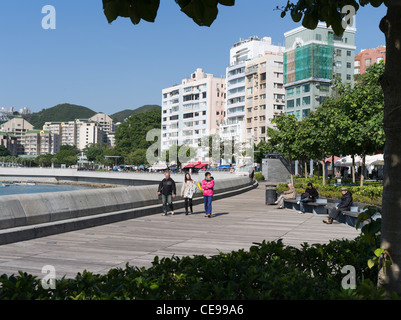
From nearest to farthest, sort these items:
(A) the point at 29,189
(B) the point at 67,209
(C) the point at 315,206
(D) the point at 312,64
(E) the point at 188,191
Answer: (B) the point at 67,209 < (E) the point at 188,191 < (C) the point at 315,206 < (A) the point at 29,189 < (D) the point at 312,64

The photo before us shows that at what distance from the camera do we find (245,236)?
11.6 m

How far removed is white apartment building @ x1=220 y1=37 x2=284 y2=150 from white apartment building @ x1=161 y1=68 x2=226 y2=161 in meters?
7.04

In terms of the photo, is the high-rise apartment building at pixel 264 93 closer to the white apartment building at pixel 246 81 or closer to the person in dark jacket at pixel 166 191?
the white apartment building at pixel 246 81

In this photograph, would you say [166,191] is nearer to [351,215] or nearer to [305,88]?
[351,215]

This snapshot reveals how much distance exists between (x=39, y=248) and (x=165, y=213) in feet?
24.4

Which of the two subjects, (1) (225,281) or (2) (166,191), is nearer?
(1) (225,281)

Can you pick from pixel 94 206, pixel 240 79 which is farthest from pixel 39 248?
pixel 240 79

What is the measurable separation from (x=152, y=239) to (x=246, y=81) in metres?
104

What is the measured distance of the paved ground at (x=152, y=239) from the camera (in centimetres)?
796

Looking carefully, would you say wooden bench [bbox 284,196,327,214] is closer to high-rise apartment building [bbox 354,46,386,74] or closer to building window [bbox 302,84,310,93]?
building window [bbox 302,84,310,93]

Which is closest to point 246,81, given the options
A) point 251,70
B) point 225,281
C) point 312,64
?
point 251,70

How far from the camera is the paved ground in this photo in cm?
796

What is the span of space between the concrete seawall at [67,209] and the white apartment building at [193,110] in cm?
10576

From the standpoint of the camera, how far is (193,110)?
13162cm
